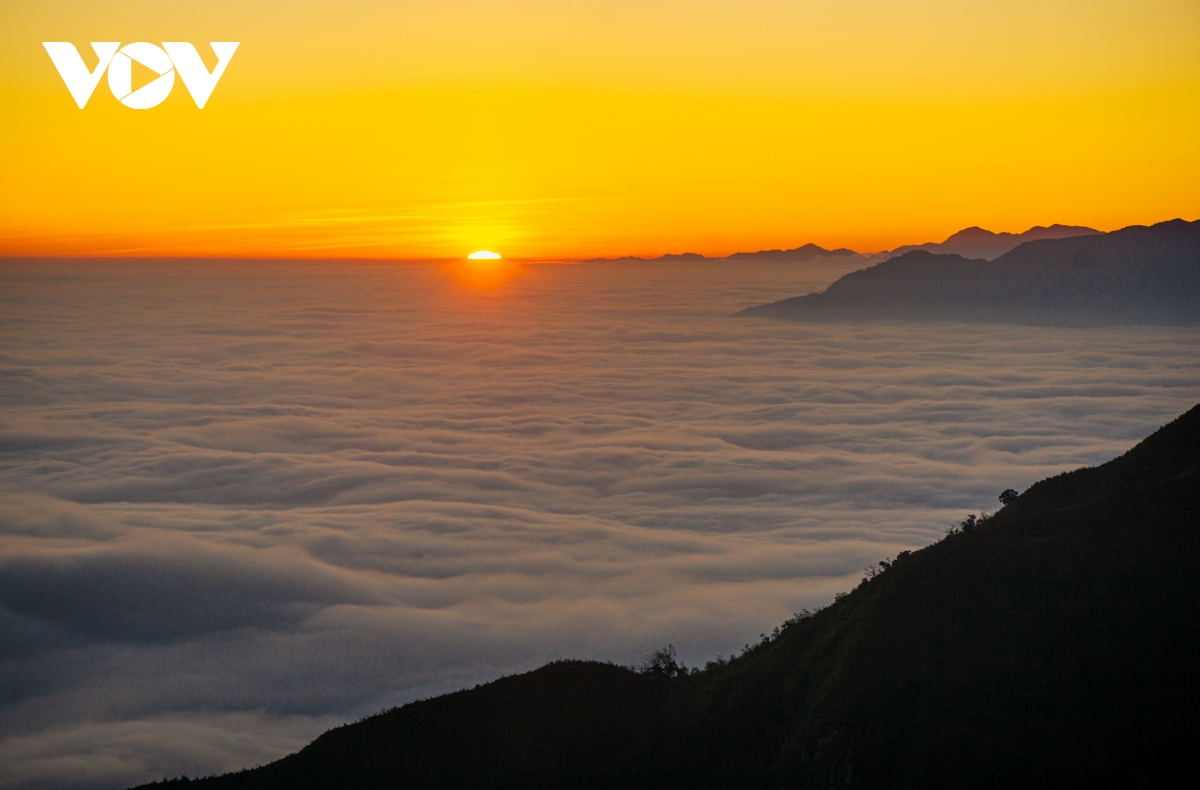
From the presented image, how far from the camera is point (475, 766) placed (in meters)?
27.5

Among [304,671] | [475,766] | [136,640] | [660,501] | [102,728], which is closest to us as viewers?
[475,766]

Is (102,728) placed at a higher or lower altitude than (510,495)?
lower

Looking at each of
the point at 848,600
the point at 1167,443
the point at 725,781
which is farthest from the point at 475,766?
the point at 1167,443

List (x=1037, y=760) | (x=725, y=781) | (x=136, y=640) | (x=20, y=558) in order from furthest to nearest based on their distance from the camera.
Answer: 1. (x=20, y=558)
2. (x=136, y=640)
3. (x=725, y=781)
4. (x=1037, y=760)

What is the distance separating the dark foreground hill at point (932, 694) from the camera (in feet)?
66.2

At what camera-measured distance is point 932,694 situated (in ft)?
71.9

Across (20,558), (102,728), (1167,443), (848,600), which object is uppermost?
(20,558)

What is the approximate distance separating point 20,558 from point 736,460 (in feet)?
353

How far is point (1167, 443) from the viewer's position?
103ft

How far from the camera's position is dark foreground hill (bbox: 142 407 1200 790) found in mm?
20188

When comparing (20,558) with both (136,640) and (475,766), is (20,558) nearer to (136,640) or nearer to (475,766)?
(136,640)

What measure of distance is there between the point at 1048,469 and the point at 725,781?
132063mm

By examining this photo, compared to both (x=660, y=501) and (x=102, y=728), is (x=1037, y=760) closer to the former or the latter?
(x=102, y=728)

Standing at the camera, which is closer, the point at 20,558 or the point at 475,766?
the point at 475,766
